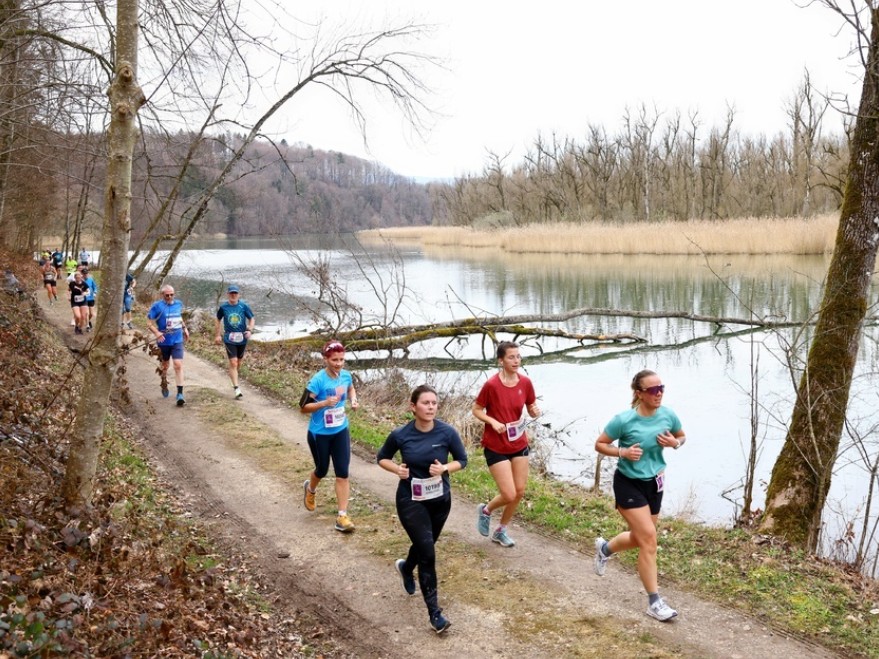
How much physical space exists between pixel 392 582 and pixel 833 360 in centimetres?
558

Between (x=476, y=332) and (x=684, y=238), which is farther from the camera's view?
(x=684, y=238)

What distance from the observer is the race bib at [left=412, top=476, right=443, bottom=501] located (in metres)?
5.50

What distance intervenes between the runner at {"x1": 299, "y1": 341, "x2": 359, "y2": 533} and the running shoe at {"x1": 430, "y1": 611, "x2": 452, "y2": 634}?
2.14m

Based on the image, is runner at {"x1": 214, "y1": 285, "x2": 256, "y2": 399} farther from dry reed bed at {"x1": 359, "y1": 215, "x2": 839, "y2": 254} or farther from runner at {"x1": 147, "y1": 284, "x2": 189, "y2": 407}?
dry reed bed at {"x1": 359, "y1": 215, "x2": 839, "y2": 254}

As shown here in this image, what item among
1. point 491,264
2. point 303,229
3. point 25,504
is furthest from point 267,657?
point 491,264

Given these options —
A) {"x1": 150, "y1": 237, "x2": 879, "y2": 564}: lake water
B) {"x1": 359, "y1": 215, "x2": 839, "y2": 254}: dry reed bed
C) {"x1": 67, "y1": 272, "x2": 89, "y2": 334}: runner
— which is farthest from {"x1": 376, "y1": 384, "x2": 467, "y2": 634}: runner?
{"x1": 359, "y1": 215, "x2": 839, "y2": 254}: dry reed bed

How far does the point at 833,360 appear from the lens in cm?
814

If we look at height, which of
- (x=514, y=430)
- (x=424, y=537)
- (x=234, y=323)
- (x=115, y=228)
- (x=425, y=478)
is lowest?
(x=424, y=537)

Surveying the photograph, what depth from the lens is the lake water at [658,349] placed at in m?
11.3

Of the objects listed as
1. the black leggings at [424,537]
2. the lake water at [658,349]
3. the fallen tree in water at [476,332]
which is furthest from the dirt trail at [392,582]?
the fallen tree in water at [476,332]

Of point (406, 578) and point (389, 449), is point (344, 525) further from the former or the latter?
point (389, 449)

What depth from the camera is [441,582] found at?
6355mm

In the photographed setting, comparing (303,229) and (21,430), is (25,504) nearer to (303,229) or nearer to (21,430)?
(21,430)

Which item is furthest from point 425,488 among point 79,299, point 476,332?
point 476,332
